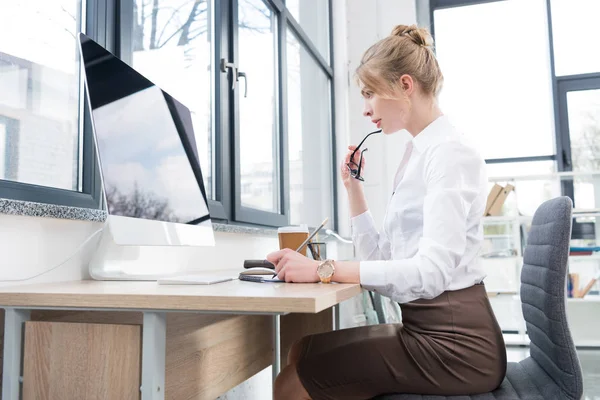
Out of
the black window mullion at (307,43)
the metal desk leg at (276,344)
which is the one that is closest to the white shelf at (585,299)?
the black window mullion at (307,43)

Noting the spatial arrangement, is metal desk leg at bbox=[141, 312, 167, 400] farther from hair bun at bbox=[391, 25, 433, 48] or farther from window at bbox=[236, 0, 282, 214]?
window at bbox=[236, 0, 282, 214]

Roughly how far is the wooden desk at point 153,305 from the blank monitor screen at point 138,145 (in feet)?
0.71

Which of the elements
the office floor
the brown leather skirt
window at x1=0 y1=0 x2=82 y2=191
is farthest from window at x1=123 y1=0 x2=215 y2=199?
the office floor

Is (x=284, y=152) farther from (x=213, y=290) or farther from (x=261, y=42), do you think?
(x=213, y=290)

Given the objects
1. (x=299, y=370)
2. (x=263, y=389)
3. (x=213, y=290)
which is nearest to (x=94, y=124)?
(x=213, y=290)

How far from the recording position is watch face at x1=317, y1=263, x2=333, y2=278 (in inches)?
41.0

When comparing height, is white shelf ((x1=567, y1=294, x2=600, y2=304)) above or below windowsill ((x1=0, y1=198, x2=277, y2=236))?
below

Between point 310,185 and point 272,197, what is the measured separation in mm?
968

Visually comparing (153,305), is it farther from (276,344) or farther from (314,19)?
(314,19)

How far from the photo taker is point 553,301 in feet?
3.55

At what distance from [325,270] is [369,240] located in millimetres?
473

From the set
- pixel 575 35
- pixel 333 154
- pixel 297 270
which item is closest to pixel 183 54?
pixel 297 270

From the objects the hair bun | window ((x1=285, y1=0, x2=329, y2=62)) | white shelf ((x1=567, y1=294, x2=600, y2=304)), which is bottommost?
white shelf ((x1=567, y1=294, x2=600, y2=304))

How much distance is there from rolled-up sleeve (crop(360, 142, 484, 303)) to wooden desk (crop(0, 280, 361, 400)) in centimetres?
12
